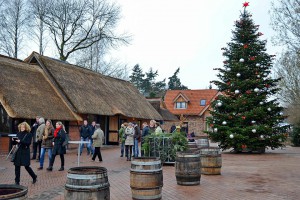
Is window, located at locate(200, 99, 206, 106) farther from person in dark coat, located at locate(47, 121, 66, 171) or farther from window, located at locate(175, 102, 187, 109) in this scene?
person in dark coat, located at locate(47, 121, 66, 171)

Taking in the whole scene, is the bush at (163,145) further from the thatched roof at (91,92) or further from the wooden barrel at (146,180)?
the thatched roof at (91,92)

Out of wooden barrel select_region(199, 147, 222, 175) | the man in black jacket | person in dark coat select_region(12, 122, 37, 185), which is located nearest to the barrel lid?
person in dark coat select_region(12, 122, 37, 185)

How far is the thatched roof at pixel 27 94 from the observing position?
16.5 metres

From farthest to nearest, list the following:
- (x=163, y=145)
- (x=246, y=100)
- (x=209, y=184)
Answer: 1. (x=246, y=100)
2. (x=163, y=145)
3. (x=209, y=184)

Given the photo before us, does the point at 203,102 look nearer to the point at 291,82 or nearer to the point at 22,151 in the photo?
the point at 291,82

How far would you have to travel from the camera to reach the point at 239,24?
72.8 feet

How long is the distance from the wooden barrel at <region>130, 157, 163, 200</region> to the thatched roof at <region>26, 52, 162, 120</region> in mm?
13390

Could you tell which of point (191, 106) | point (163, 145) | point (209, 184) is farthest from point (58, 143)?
point (191, 106)

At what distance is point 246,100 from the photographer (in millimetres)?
20516

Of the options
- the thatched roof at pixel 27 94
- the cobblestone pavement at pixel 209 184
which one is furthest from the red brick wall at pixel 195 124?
the cobblestone pavement at pixel 209 184

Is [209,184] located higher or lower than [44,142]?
lower

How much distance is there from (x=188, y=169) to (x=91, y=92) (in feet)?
51.9

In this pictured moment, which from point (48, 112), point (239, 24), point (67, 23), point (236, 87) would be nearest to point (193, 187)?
point (48, 112)

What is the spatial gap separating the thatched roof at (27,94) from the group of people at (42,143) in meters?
2.28
